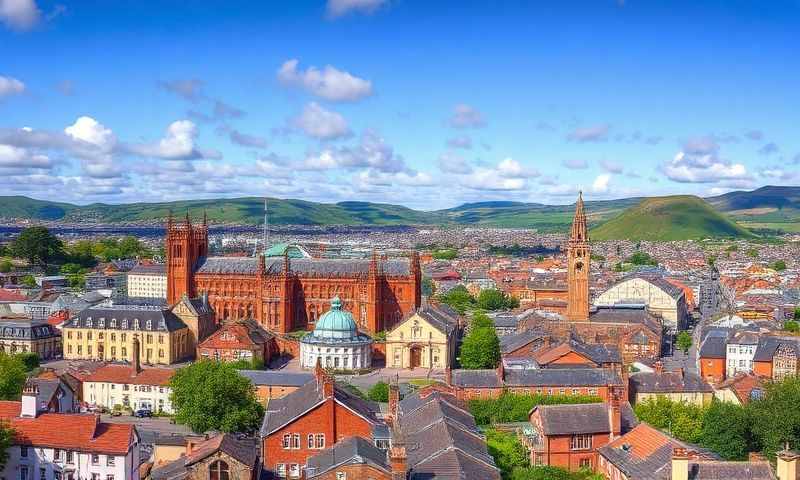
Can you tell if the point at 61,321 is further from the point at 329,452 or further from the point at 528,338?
the point at 329,452

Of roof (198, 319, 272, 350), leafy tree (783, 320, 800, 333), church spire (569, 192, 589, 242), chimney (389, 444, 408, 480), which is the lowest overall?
leafy tree (783, 320, 800, 333)

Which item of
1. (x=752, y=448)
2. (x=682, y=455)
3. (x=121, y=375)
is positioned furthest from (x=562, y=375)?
(x=121, y=375)

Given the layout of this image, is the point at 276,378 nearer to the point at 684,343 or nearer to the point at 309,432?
the point at 309,432

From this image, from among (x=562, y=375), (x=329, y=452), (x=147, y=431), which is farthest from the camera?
(x=562, y=375)

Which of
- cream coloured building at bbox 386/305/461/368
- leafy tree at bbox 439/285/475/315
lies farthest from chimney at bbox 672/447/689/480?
leafy tree at bbox 439/285/475/315

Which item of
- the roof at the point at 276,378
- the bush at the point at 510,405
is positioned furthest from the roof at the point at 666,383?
the roof at the point at 276,378

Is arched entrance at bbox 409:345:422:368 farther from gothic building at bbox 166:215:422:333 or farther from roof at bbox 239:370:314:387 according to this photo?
roof at bbox 239:370:314:387

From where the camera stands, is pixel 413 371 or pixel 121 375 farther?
pixel 413 371
